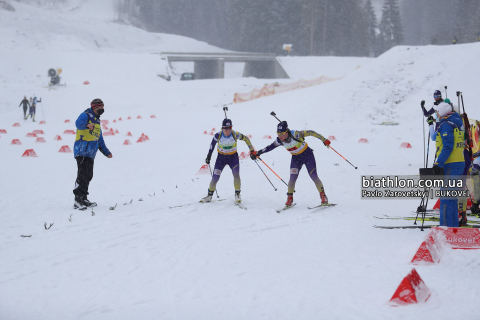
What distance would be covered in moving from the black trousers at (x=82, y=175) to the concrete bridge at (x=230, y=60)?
44.8m

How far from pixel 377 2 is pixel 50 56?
155784mm

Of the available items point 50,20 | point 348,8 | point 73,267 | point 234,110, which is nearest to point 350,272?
point 73,267

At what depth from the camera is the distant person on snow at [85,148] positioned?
8.06 meters

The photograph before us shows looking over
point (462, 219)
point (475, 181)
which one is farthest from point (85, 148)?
point (475, 181)

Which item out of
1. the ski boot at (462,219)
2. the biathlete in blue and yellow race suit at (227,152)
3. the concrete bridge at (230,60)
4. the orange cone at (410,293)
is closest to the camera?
the orange cone at (410,293)

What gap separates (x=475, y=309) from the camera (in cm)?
383

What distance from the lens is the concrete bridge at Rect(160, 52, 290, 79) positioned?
5400cm

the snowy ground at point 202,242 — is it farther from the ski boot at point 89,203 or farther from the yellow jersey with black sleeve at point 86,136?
A: the yellow jersey with black sleeve at point 86,136

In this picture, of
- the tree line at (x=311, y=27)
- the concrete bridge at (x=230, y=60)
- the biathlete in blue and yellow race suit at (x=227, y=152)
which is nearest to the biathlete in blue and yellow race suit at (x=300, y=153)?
the biathlete in blue and yellow race suit at (x=227, y=152)

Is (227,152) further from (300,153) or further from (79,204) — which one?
(79,204)

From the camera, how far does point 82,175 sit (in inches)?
320

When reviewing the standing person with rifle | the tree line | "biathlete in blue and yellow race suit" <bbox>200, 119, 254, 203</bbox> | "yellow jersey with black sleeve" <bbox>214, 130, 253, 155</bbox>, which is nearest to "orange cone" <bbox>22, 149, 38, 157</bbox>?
"biathlete in blue and yellow race suit" <bbox>200, 119, 254, 203</bbox>

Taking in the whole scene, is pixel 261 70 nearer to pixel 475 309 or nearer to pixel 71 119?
pixel 71 119

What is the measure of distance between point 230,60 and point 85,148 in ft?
168
